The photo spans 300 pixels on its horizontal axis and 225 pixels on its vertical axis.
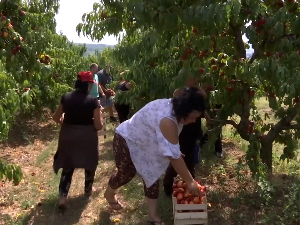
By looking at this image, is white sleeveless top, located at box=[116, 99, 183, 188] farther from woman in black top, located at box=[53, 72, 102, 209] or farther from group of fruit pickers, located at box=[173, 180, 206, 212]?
woman in black top, located at box=[53, 72, 102, 209]

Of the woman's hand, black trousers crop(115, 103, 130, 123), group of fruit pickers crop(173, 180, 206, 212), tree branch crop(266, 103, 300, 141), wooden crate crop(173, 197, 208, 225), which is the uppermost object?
black trousers crop(115, 103, 130, 123)

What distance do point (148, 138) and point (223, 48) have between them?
1728 mm

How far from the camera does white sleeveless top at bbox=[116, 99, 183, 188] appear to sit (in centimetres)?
380

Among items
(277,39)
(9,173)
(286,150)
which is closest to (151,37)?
(277,39)

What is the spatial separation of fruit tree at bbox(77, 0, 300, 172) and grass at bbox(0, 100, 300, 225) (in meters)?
0.42

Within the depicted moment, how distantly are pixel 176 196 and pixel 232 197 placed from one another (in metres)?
1.30

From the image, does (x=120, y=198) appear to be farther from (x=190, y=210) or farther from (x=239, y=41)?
(x=239, y=41)

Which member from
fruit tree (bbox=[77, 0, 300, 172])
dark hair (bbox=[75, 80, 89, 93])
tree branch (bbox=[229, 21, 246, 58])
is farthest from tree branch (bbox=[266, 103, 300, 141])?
dark hair (bbox=[75, 80, 89, 93])

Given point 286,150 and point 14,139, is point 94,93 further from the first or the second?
point 286,150

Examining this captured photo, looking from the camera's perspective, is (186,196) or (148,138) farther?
(186,196)

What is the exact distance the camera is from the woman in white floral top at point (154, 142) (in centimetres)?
361

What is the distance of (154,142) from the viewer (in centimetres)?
399

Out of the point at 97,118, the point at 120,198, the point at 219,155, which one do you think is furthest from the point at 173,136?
the point at 219,155

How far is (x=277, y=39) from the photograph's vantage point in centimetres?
443
